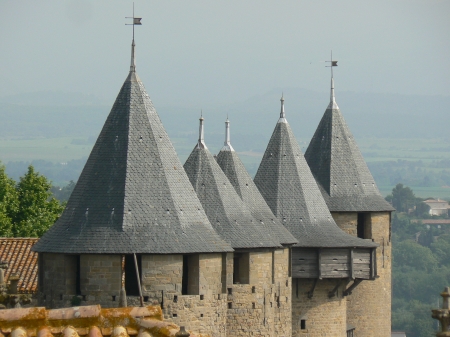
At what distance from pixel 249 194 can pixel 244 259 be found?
3.06 m

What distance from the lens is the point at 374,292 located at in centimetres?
5197

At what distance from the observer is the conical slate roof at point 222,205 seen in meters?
40.2

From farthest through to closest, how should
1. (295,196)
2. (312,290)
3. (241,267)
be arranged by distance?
(295,196)
(312,290)
(241,267)

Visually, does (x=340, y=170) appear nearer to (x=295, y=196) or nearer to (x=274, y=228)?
(x=295, y=196)

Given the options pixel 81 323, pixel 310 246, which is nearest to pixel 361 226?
pixel 310 246

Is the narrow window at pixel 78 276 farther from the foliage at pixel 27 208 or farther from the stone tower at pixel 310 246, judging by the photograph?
the foliage at pixel 27 208

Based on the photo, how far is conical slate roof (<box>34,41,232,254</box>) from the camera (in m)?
35.1

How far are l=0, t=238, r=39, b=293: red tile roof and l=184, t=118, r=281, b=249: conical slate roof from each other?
6.75 meters

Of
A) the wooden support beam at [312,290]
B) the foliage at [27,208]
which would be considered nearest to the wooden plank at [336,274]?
the wooden support beam at [312,290]

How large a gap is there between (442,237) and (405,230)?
3.66 meters

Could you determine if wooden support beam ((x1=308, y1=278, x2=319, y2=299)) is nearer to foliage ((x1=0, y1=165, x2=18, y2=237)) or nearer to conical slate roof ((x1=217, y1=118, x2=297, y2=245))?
conical slate roof ((x1=217, y1=118, x2=297, y2=245))

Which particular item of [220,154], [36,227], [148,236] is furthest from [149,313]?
[36,227]

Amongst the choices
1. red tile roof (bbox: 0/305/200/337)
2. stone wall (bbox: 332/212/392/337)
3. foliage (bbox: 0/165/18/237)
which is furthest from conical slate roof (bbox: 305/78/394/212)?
red tile roof (bbox: 0/305/200/337)

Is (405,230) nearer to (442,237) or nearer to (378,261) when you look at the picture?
(442,237)
